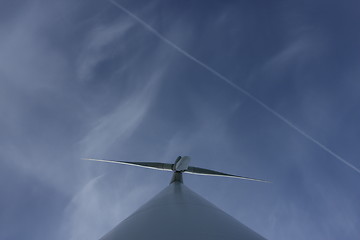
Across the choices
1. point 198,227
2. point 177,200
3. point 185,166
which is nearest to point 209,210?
point 177,200

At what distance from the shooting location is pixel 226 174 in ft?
80.3

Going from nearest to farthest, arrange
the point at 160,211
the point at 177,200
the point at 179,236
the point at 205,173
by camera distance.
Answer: the point at 179,236 < the point at 160,211 < the point at 177,200 < the point at 205,173

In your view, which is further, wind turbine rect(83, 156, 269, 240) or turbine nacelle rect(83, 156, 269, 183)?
turbine nacelle rect(83, 156, 269, 183)

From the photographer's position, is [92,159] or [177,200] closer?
[177,200]

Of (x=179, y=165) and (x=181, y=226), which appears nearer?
(x=181, y=226)

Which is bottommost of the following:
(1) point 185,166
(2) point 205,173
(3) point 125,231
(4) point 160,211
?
(3) point 125,231

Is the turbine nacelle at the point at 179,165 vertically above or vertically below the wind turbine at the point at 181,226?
above

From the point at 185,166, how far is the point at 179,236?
1481cm

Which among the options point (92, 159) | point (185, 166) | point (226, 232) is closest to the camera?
point (226, 232)

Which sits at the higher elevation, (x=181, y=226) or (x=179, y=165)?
(x=179, y=165)

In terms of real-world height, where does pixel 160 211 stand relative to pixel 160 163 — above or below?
below

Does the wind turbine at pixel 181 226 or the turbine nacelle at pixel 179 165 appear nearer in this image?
the wind turbine at pixel 181 226

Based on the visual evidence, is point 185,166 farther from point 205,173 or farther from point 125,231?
point 125,231

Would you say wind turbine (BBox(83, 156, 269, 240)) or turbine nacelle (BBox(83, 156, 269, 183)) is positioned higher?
turbine nacelle (BBox(83, 156, 269, 183))
